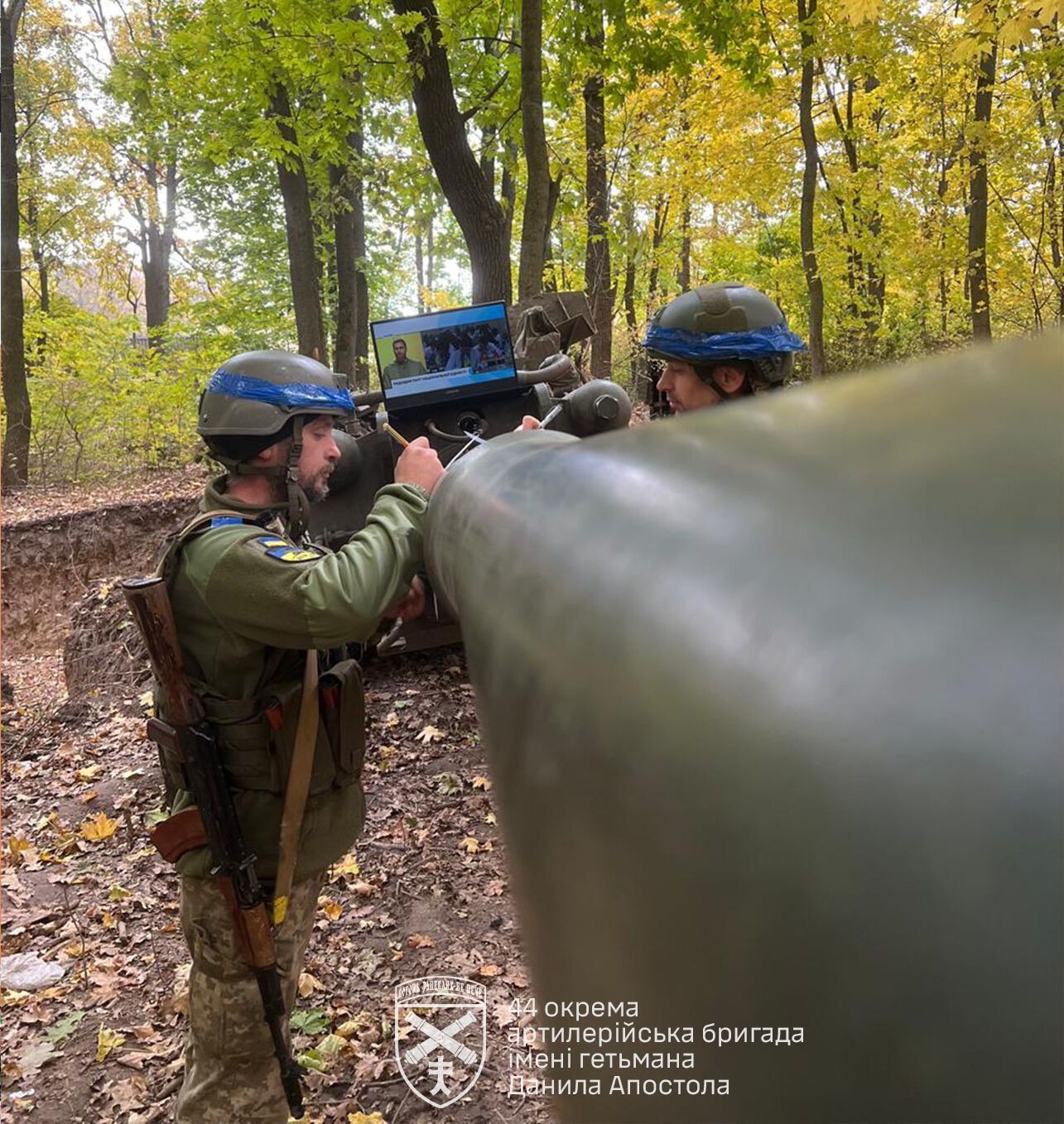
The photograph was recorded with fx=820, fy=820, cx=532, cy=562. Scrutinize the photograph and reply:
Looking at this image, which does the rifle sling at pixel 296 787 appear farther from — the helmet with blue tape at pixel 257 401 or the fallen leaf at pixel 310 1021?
the fallen leaf at pixel 310 1021

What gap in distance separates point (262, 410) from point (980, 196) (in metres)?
11.9

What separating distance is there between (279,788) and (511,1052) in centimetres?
167

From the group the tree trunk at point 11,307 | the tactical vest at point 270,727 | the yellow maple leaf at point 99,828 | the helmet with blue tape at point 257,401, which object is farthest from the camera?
the tree trunk at point 11,307

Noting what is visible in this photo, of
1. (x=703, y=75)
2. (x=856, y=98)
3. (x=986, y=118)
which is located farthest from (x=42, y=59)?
(x=986, y=118)

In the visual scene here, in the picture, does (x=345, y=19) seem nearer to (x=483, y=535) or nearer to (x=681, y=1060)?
(x=483, y=535)

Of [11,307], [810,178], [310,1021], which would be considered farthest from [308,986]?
[11,307]

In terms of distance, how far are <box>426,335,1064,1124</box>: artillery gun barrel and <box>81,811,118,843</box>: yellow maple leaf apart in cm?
536

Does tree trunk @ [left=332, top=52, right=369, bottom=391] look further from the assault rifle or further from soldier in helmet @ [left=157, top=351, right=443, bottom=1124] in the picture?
the assault rifle

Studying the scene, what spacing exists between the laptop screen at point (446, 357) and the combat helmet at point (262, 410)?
1.78m

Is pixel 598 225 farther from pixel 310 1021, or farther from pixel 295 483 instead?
pixel 310 1021

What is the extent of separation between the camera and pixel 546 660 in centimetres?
57

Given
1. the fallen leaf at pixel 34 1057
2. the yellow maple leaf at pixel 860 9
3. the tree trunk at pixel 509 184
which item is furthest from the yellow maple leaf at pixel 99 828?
the yellow maple leaf at pixel 860 9

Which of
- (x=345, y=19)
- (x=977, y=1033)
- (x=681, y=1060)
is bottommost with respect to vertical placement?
(x=681, y=1060)

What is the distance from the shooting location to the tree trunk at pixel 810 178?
10.4 m
